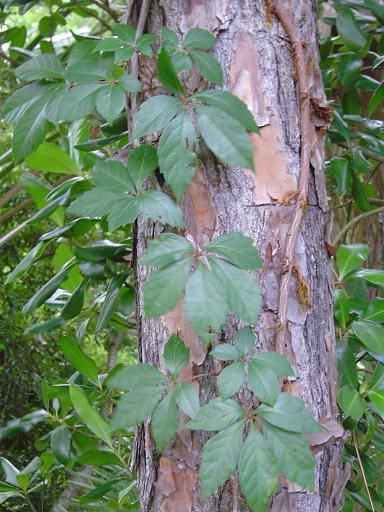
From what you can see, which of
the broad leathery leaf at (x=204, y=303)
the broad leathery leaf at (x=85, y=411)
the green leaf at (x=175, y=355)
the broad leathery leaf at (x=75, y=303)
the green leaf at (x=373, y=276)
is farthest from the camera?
the broad leathery leaf at (x=75, y=303)

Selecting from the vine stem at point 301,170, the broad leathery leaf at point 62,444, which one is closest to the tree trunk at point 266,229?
the vine stem at point 301,170

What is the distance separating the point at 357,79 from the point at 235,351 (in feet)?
2.90

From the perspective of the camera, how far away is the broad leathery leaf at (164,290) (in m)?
0.59

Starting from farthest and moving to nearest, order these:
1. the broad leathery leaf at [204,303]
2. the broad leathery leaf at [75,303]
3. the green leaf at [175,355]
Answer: the broad leathery leaf at [75,303] < the green leaf at [175,355] < the broad leathery leaf at [204,303]

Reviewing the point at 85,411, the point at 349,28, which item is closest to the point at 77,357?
the point at 85,411

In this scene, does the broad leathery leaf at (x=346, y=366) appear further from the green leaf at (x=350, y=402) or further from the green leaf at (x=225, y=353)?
the green leaf at (x=225, y=353)

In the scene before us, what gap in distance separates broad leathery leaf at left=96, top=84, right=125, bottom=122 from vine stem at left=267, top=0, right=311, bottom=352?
21 cm

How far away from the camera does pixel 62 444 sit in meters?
1.14

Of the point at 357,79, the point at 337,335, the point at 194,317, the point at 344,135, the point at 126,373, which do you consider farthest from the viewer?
the point at 357,79

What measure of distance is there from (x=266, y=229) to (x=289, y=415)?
210 mm

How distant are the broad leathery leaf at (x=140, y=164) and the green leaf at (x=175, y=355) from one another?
0.17 meters

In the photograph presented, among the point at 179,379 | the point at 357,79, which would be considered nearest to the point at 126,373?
the point at 179,379

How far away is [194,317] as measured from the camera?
58cm

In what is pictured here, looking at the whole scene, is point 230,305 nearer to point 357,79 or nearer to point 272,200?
point 272,200
